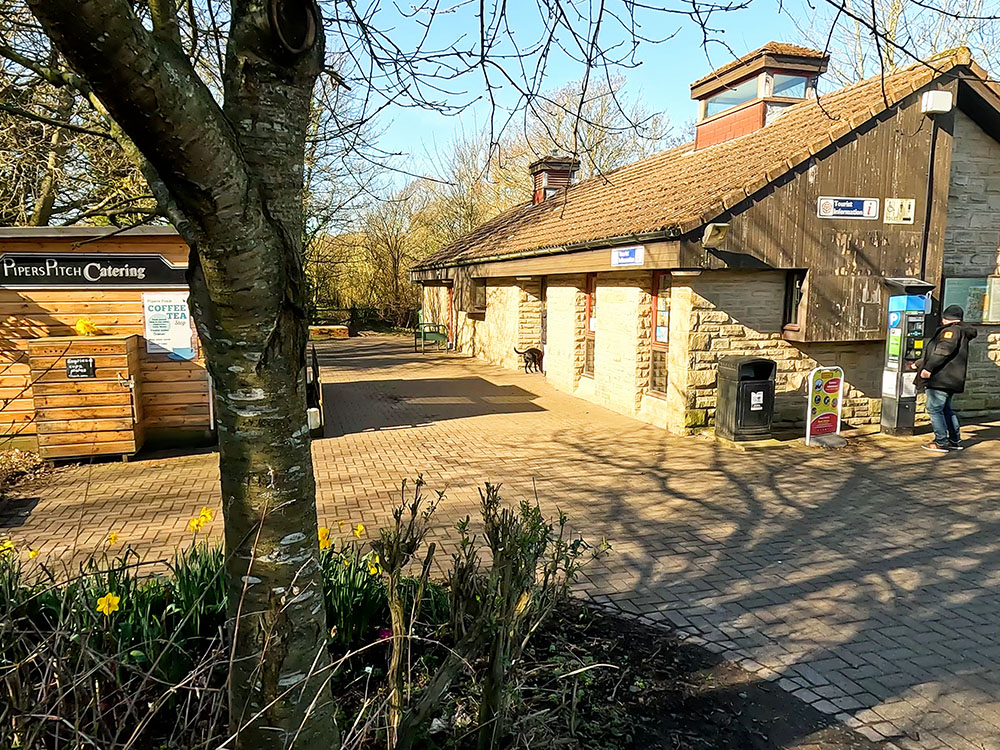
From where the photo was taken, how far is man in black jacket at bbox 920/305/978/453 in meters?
9.34

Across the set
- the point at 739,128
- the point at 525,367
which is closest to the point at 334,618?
the point at 739,128

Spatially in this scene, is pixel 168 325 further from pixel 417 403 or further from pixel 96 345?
pixel 417 403

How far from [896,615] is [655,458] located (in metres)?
4.49

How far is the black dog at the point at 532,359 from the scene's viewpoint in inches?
695

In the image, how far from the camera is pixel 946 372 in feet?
30.7

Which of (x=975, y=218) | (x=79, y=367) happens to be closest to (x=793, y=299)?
(x=975, y=218)

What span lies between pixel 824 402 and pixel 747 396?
1.17 m

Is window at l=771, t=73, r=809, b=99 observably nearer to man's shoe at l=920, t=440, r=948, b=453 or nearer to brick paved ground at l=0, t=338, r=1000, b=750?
brick paved ground at l=0, t=338, r=1000, b=750

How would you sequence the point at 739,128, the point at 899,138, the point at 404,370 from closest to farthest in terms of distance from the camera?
the point at 899,138
the point at 739,128
the point at 404,370

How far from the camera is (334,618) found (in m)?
3.59

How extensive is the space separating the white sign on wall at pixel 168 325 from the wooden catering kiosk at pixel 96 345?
0.01 metres

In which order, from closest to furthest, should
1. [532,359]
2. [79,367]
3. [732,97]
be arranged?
[79,367] < [732,97] < [532,359]

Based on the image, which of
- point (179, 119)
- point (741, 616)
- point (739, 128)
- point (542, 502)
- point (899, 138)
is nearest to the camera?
point (179, 119)

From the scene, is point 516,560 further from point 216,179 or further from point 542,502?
point 542,502
